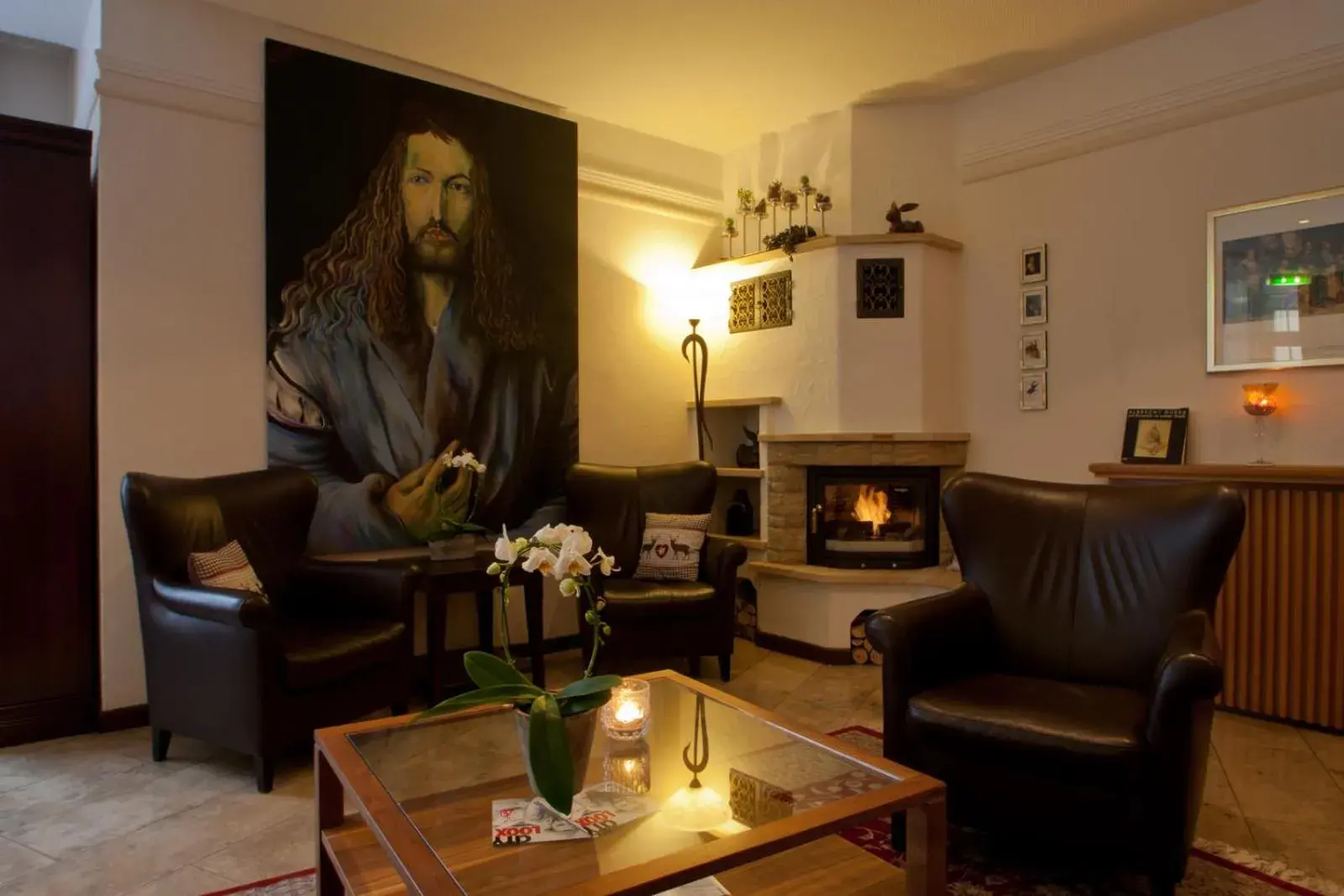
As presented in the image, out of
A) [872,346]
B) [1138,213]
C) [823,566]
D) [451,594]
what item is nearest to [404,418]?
[451,594]

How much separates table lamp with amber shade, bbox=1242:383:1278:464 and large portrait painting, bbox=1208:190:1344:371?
105 mm

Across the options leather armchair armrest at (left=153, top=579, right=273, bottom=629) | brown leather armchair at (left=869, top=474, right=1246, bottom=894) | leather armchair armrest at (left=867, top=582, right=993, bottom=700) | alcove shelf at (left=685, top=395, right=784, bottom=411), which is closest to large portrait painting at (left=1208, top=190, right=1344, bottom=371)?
brown leather armchair at (left=869, top=474, right=1246, bottom=894)

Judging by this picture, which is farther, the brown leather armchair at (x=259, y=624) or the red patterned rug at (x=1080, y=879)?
the brown leather armchair at (x=259, y=624)

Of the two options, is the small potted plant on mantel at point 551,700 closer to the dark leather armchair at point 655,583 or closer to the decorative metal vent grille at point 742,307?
the dark leather armchair at point 655,583

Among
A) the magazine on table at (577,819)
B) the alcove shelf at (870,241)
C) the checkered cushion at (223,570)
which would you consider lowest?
the magazine on table at (577,819)

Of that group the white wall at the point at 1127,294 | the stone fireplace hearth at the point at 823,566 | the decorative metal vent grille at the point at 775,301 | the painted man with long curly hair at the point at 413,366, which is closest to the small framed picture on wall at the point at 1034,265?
the white wall at the point at 1127,294

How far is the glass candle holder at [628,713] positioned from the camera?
2.02m

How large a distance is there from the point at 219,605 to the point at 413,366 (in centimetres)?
161

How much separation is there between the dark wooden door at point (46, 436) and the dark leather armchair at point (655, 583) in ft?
6.85

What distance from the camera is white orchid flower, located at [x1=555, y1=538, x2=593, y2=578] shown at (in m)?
1.73

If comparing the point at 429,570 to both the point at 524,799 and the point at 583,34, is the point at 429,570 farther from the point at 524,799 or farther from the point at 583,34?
the point at 583,34

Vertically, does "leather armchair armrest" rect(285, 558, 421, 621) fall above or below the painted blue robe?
below

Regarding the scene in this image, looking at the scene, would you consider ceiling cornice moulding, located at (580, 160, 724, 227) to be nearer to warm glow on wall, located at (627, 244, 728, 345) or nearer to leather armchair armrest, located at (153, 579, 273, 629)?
warm glow on wall, located at (627, 244, 728, 345)

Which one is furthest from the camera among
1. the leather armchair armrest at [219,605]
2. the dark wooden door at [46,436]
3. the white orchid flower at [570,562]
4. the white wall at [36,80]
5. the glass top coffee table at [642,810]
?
the white wall at [36,80]
